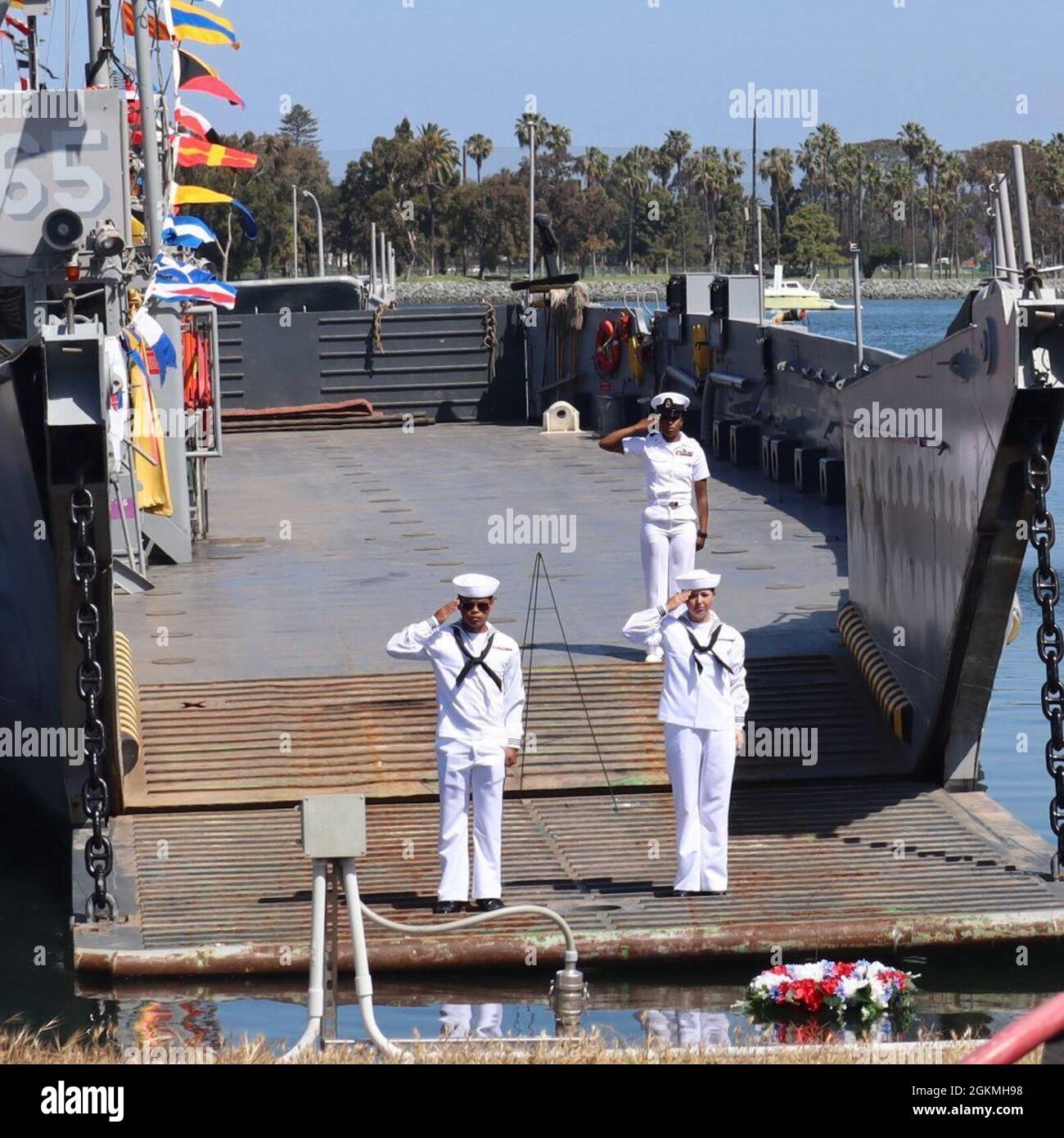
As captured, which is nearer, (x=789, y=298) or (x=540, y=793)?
(x=540, y=793)

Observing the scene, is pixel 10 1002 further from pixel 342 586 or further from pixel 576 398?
pixel 576 398

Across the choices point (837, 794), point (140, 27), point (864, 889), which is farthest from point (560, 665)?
point (140, 27)

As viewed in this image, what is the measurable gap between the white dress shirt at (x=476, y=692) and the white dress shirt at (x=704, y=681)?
73 cm

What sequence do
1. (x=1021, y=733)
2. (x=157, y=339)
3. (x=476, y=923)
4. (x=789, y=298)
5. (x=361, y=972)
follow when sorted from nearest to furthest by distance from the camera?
(x=361, y=972), (x=476, y=923), (x=157, y=339), (x=1021, y=733), (x=789, y=298)

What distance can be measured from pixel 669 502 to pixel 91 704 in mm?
4006

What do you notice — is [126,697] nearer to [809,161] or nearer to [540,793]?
[540,793]

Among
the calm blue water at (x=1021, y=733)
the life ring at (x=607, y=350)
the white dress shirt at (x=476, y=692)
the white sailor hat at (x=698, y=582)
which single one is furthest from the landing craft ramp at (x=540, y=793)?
the life ring at (x=607, y=350)

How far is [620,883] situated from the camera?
9.80 m

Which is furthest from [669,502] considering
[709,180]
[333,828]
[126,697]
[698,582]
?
[709,180]

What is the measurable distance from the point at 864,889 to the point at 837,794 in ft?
4.66

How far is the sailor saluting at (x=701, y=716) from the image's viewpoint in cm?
935

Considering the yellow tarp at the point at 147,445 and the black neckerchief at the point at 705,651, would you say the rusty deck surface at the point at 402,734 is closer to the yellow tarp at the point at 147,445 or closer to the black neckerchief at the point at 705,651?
the black neckerchief at the point at 705,651

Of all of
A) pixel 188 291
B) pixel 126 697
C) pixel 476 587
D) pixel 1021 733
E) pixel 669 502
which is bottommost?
pixel 1021 733

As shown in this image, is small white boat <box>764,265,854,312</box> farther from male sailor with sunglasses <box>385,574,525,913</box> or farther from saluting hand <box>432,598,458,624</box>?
male sailor with sunglasses <box>385,574,525,913</box>
